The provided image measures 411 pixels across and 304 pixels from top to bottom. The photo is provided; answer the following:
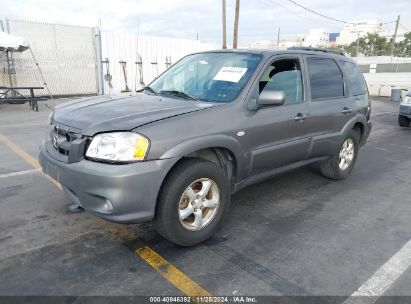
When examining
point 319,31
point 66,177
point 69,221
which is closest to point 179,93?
point 66,177

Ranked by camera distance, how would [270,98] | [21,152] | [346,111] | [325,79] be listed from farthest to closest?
[21,152]
[346,111]
[325,79]
[270,98]

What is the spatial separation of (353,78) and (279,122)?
6.79ft

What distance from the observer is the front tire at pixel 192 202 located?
2.89m

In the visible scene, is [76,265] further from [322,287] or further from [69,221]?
[322,287]

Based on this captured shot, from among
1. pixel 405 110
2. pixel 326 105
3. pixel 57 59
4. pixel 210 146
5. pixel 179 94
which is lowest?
pixel 405 110

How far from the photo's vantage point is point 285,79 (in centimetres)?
401

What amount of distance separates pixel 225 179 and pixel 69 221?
166 cm

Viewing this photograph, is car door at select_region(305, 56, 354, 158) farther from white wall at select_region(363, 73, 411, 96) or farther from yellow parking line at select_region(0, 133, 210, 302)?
white wall at select_region(363, 73, 411, 96)

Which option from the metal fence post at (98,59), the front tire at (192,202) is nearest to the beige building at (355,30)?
the metal fence post at (98,59)

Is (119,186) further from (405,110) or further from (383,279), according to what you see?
(405,110)

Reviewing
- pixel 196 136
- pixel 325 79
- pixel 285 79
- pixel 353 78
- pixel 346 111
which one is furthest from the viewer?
pixel 353 78

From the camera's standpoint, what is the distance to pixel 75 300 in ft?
8.13

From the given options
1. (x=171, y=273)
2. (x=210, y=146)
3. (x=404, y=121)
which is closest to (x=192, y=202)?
(x=210, y=146)

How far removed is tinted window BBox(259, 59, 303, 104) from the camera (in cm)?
379
